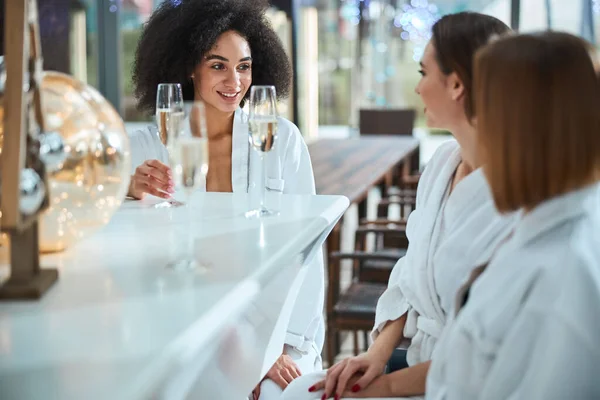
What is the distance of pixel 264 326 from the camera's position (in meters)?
1.64

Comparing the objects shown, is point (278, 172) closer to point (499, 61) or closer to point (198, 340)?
point (499, 61)

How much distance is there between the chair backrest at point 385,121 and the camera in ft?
25.3

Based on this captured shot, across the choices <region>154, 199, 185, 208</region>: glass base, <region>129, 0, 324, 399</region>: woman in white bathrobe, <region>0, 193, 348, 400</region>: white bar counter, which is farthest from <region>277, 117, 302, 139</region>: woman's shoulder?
<region>154, 199, 185, 208</region>: glass base

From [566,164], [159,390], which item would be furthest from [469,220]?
[159,390]

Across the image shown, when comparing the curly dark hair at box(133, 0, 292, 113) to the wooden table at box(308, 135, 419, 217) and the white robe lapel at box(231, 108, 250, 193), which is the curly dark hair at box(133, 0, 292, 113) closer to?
the white robe lapel at box(231, 108, 250, 193)

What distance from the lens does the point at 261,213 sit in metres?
1.68

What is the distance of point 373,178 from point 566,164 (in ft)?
10.5

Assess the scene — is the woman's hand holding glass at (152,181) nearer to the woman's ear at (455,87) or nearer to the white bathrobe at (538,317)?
the woman's ear at (455,87)

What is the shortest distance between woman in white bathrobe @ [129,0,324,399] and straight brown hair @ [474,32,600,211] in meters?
1.19

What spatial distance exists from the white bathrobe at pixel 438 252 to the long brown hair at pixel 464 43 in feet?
0.63

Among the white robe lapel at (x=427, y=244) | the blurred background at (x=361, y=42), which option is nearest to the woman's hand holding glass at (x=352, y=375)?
the white robe lapel at (x=427, y=244)

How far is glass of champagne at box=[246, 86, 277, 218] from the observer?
1651 mm

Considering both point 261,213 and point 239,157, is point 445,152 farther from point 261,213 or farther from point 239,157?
point 239,157

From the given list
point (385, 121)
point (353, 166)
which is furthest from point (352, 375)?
point (385, 121)
